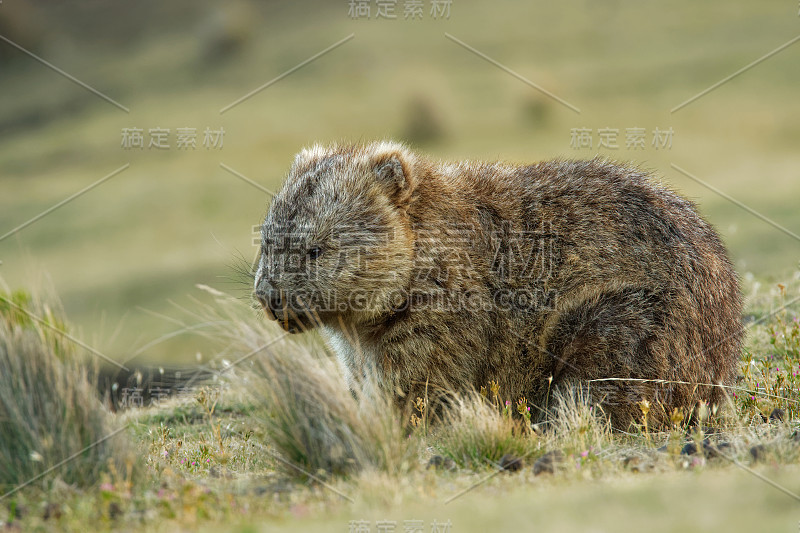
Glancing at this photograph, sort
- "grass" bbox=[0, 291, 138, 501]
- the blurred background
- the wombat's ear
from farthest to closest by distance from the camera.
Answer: the blurred background, the wombat's ear, "grass" bbox=[0, 291, 138, 501]

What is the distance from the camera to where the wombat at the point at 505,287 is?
6707mm

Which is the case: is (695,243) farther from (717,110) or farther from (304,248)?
(717,110)

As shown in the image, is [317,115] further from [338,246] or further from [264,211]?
[338,246]

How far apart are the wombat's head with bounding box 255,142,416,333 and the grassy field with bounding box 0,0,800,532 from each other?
43 cm

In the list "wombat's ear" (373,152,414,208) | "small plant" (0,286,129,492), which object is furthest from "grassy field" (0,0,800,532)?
"wombat's ear" (373,152,414,208)

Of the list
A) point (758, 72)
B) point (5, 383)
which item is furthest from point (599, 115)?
point (5, 383)

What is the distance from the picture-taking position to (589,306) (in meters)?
6.86

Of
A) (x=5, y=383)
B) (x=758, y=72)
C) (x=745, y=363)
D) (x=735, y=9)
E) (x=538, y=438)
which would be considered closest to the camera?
(x=5, y=383)

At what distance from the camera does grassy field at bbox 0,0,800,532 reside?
502 cm

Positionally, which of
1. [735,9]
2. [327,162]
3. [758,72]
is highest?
[735,9]

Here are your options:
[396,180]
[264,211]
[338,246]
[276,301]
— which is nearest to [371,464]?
[276,301]

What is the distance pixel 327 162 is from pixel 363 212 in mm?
652

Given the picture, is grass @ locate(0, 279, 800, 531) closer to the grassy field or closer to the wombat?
the grassy field

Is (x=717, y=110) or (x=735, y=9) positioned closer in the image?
(x=717, y=110)
